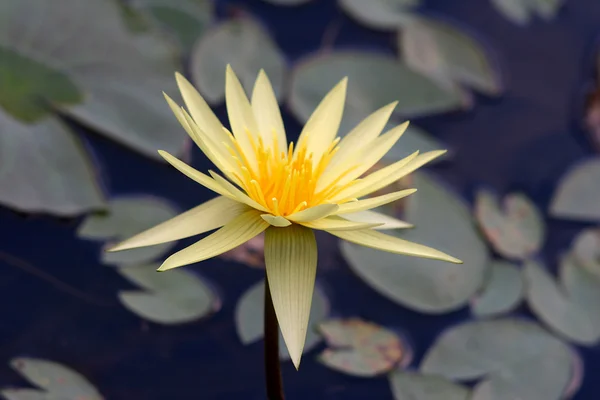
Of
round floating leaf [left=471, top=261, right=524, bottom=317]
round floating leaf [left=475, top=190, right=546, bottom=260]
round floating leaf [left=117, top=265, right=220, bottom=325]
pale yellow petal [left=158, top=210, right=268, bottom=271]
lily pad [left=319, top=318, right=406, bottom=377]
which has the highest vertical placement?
pale yellow petal [left=158, top=210, right=268, bottom=271]

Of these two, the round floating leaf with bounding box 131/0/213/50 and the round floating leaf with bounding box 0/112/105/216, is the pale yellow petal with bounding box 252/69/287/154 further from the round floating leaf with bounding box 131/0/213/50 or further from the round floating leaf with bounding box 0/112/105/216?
the round floating leaf with bounding box 131/0/213/50

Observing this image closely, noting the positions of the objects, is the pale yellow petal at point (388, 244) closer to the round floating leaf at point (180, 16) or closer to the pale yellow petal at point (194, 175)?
the pale yellow petal at point (194, 175)

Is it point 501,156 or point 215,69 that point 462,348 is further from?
point 215,69

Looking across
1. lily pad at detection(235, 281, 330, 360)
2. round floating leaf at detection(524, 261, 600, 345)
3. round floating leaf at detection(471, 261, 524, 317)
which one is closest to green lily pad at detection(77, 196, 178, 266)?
lily pad at detection(235, 281, 330, 360)

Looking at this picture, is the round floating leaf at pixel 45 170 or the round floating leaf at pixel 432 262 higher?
the round floating leaf at pixel 45 170

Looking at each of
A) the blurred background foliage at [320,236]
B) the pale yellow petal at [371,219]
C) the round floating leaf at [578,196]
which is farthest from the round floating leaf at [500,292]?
the pale yellow petal at [371,219]

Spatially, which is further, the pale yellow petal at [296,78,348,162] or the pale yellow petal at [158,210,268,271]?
the pale yellow petal at [296,78,348,162]

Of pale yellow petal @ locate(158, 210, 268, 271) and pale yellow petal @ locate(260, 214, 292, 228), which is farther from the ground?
pale yellow petal @ locate(260, 214, 292, 228)

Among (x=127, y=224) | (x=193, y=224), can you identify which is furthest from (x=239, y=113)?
(x=127, y=224)
